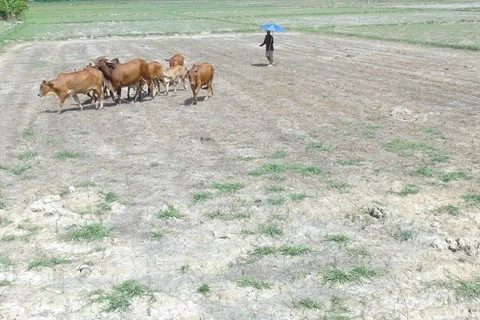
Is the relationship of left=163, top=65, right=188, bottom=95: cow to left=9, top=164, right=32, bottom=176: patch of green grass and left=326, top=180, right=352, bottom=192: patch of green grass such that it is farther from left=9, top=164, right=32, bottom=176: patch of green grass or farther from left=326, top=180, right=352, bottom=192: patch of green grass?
left=326, top=180, right=352, bottom=192: patch of green grass

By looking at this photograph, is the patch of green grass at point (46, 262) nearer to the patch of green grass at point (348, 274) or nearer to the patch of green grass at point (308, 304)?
the patch of green grass at point (308, 304)

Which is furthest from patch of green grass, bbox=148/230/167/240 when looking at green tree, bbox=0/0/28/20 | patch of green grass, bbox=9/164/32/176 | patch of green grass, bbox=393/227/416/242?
green tree, bbox=0/0/28/20

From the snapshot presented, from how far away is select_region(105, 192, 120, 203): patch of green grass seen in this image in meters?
8.84

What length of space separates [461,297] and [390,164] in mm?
4647

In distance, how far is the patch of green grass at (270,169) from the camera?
10.0 m

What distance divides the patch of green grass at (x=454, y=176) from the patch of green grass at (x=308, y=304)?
178 inches

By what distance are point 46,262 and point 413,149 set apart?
752 centimetres

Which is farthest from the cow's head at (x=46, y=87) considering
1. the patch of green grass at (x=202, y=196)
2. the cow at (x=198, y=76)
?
the patch of green grass at (x=202, y=196)

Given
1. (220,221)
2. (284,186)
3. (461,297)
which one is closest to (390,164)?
(284,186)

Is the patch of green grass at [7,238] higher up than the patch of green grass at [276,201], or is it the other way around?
the patch of green grass at [7,238]

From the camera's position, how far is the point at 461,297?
19.3ft

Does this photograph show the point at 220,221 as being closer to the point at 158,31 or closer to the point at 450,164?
the point at 450,164

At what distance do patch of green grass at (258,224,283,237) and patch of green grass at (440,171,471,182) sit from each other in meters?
3.42

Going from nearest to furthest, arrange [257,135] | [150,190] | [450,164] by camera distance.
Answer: [150,190] → [450,164] → [257,135]
